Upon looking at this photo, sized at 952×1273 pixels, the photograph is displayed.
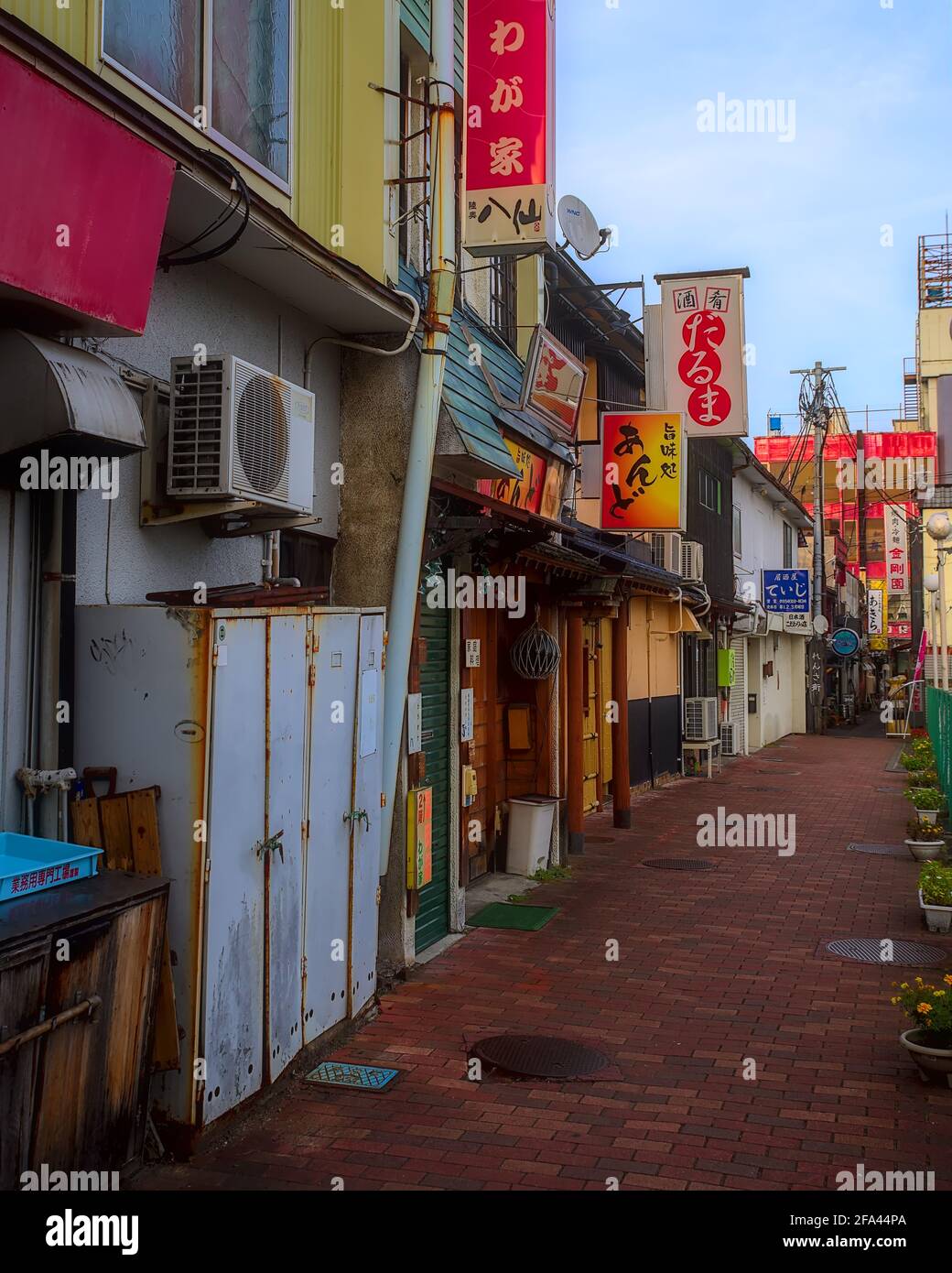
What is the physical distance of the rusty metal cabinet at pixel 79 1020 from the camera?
13.1ft

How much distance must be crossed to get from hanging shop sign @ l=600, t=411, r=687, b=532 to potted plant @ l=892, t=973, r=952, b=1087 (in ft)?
32.0

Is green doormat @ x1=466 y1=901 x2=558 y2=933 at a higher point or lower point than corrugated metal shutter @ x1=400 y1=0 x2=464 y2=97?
lower

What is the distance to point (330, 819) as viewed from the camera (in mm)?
6684

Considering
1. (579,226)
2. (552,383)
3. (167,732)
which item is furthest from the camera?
(579,226)

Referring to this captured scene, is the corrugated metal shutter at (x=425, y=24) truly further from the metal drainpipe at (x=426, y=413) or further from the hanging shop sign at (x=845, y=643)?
the hanging shop sign at (x=845, y=643)

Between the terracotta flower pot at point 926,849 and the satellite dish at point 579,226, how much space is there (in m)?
8.19

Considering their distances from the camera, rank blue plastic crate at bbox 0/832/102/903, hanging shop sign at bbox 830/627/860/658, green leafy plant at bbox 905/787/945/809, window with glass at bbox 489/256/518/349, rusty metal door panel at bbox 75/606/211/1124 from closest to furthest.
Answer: blue plastic crate at bbox 0/832/102/903 → rusty metal door panel at bbox 75/606/211/1124 → window with glass at bbox 489/256/518/349 → green leafy plant at bbox 905/787/945/809 → hanging shop sign at bbox 830/627/860/658

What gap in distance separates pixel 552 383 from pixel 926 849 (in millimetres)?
7308

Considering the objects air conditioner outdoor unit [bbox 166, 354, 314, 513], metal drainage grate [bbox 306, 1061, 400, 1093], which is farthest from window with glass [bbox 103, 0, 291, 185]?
metal drainage grate [bbox 306, 1061, 400, 1093]

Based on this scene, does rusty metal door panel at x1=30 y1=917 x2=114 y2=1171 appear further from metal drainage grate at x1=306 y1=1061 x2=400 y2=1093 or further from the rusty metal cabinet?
metal drainage grate at x1=306 y1=1061 x2=400 y2=1093

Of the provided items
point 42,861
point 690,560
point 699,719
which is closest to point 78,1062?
point 42,861

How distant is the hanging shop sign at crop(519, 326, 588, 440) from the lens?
1126 centimetres

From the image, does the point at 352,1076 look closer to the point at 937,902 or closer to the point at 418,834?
the point at 418,834
